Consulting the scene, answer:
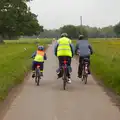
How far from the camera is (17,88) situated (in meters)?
12.7

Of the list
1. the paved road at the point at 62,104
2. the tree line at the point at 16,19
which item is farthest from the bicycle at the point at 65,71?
the tree line at the point at 16,19

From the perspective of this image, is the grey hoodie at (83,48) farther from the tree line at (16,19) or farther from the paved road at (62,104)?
the tree line at (16,19)

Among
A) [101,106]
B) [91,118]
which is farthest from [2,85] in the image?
[91,118]

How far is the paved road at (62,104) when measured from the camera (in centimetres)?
817

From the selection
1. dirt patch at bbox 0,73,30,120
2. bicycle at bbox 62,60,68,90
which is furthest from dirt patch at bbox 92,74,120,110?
dirt patch at bbox 0,73,30,120

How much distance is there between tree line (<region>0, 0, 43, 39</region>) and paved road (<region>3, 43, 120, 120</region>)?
57052 millimetres

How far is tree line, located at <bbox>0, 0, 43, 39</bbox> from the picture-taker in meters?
68.9

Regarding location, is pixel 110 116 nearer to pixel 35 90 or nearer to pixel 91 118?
pixel 91 118

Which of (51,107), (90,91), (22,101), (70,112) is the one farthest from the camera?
(90,91)

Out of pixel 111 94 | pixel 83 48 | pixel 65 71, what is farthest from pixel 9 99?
pixel 83 48

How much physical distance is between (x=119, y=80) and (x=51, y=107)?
524cm

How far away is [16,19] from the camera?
7081 cm

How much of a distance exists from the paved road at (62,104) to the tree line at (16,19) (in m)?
57.1

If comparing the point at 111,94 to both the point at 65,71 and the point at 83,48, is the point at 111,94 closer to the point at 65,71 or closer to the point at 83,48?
the point at 65,71
